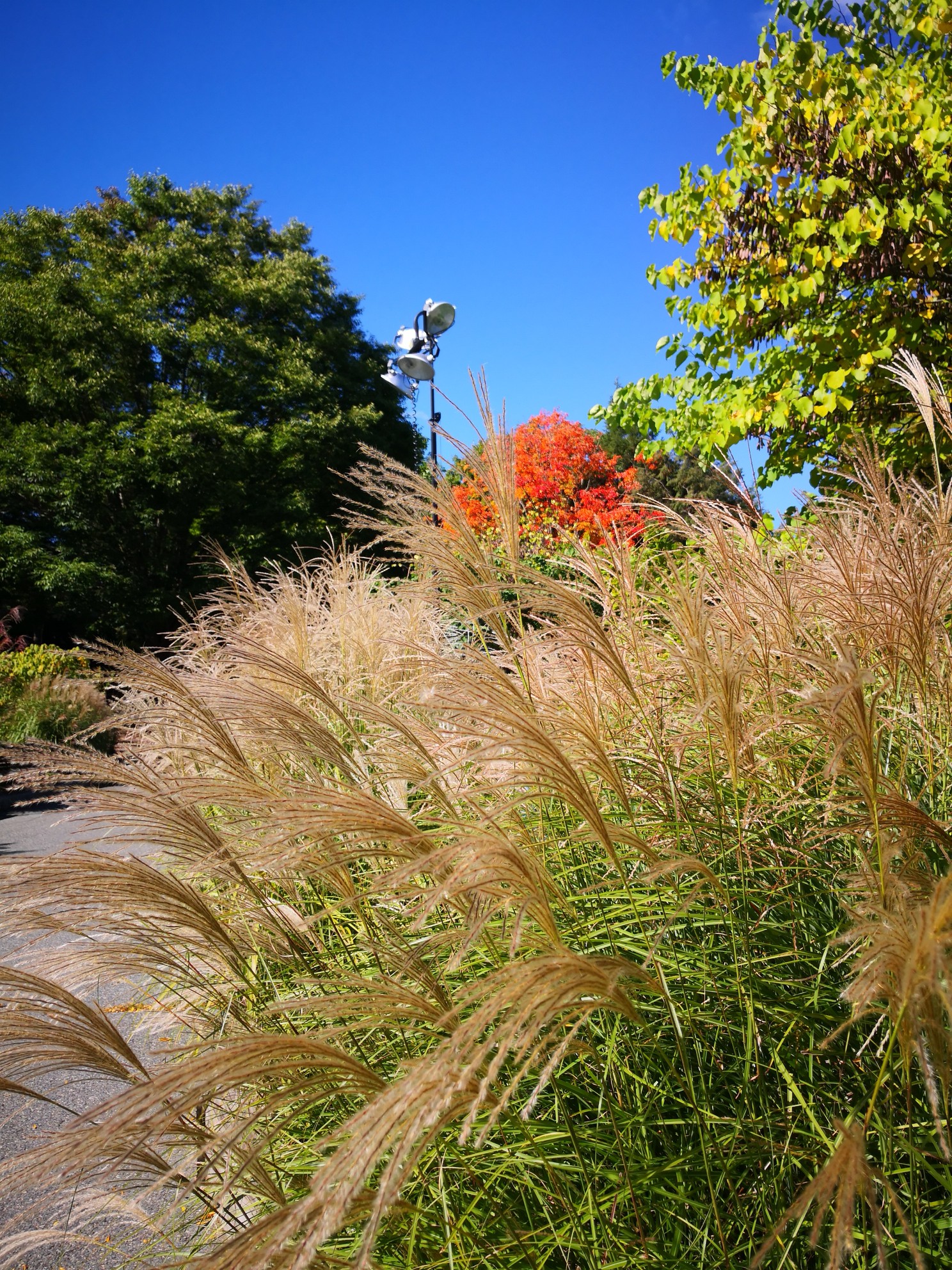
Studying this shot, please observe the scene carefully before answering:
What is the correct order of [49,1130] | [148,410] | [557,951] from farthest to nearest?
[148,410], [49,1130], [557,951]

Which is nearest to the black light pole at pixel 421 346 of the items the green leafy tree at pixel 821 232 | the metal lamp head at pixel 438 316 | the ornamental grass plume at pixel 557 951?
the metal lamp head at pixel 438 316

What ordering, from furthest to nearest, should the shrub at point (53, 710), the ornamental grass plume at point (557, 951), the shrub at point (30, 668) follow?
the shrub at point (30, 668)
the shrub at point (53, 710)
the ornamental grass plume at point (557, 951)

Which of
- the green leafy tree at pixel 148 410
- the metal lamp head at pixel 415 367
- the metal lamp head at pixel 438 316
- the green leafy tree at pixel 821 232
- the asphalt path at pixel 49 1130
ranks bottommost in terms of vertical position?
the asphalt path at pixel 49 1130

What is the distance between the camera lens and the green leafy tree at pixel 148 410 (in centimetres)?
1905

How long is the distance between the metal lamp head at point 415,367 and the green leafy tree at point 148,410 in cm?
943

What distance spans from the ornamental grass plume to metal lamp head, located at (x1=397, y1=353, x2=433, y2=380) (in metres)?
9.95

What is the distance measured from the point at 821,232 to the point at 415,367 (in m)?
6.50

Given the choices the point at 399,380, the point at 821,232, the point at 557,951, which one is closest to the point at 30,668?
the point at 399,380

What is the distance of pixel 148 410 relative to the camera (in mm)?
21109

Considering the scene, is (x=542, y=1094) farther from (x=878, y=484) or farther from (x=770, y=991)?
(x=878, y=484)

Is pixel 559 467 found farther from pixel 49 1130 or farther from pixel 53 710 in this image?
pixel 49 1130

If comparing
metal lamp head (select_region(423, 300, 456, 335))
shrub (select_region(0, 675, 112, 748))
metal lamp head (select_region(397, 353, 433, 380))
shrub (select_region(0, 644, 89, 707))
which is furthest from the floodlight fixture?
shrub (select_region(0, 675, 112, 748))

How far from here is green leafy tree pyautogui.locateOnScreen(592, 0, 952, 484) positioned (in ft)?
18.1

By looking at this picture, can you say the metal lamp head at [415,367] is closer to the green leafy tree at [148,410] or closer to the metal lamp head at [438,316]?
the metal lamp head at [438,316]
